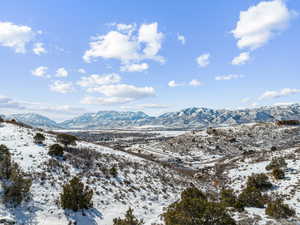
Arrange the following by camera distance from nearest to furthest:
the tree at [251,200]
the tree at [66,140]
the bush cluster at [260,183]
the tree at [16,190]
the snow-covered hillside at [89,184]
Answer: the tree at [16,190] < the snow-covered hillside at [89,184] < the tree at [251,200] < the bush cluster at [260,183] < the tree at [66,140]

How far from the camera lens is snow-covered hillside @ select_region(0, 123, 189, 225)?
514 inches

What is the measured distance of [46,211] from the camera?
13.1 meters

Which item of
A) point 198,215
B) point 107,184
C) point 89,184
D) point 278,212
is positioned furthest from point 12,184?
point 278,212

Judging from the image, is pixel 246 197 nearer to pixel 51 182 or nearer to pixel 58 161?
pixel 51 182

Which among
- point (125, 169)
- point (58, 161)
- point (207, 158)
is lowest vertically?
point (207, 158)

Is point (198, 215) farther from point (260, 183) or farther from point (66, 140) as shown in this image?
point (66, 140)

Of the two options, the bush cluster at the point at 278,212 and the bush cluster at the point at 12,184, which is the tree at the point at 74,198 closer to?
the bush cluster at the point at 12,184

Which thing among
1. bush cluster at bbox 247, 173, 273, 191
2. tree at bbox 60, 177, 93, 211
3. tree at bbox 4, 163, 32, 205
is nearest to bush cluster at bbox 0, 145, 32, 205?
tree at bbox 4, 163, 32, 205

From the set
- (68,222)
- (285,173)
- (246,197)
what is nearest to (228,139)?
(285,173)

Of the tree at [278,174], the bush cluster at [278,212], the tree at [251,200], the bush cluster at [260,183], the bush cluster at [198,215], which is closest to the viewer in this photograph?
the bush cluster at [198,215]

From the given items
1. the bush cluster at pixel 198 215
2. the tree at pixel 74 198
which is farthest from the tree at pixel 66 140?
the bush cluster at pixel 198 215

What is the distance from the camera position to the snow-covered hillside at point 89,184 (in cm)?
1306

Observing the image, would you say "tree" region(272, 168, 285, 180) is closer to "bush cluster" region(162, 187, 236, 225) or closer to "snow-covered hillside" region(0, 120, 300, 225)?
"snow-covered hillside" region(0, 120, 300, 225)

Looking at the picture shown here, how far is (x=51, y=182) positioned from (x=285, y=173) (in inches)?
1012
